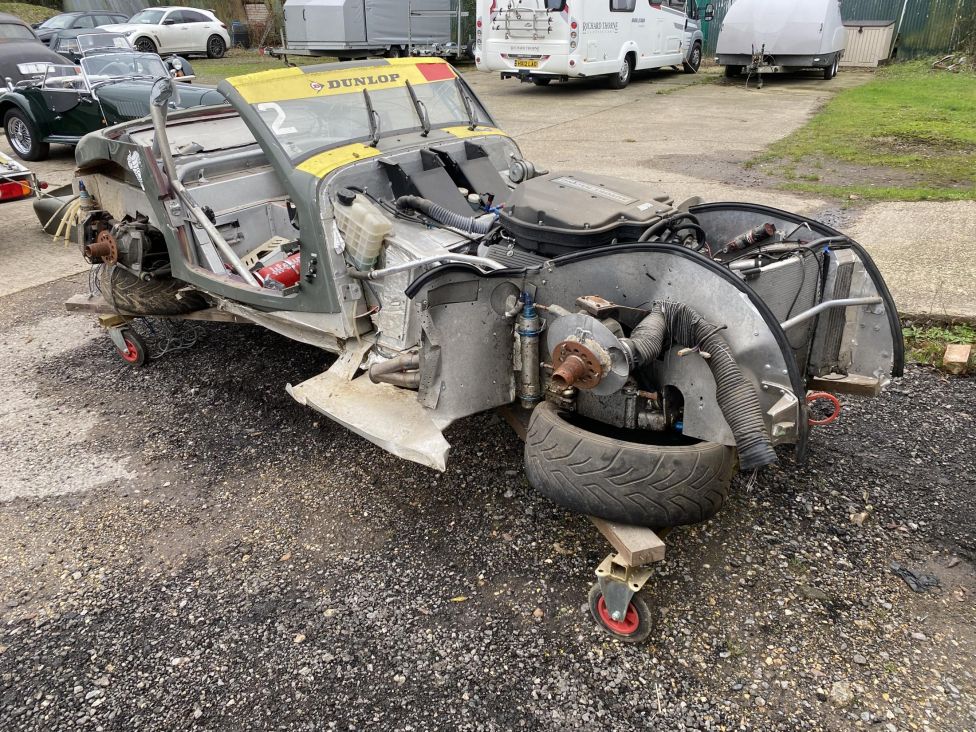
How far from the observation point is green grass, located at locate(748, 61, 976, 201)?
8.13 meters

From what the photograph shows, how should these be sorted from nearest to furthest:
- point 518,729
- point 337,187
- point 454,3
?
point 518,729
point 337,187
point 454,3

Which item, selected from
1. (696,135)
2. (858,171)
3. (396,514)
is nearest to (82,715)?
(396,514)

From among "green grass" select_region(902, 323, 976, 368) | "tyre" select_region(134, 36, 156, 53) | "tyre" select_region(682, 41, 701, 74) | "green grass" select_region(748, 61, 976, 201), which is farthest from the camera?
"tyre" select_region(134, 36, 156, 53)

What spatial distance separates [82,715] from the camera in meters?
2.55

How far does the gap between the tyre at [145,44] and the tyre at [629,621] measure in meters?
22.5

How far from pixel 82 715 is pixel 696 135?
1152 cm

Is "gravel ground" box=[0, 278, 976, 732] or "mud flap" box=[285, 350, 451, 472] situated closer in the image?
"gravel ground" box=[0, 278, 976, 732]

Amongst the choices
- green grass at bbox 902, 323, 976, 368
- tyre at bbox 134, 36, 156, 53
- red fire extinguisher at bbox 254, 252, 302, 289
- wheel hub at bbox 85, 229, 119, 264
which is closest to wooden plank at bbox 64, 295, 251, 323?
wheel hub at bbox 85, 229, 119, 264

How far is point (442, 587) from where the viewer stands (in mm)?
3053

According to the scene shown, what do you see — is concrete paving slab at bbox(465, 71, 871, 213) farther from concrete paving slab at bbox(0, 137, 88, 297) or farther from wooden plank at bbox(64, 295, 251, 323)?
concrete paving slab at bbox(0, 137, 88, 297)

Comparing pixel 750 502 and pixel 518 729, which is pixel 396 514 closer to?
pixel 518 729

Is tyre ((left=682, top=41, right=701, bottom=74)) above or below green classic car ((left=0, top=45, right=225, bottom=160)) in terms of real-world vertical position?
above

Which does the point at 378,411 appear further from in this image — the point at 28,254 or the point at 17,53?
the point at 17,53

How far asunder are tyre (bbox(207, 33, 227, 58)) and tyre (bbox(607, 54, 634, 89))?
13967 millimetres
